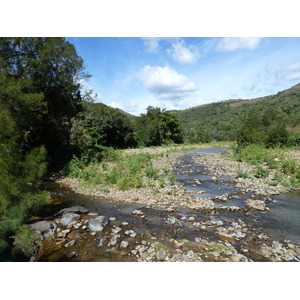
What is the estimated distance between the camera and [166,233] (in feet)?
16.6

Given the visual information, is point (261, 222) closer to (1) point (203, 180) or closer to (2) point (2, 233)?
(1) point (203, 180)

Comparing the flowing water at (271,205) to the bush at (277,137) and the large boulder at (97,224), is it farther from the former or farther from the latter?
the bush at (277,137)

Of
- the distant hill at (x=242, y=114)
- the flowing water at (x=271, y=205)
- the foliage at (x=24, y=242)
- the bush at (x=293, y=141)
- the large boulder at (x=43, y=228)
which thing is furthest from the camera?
the distant hill at (x=242, y=114)

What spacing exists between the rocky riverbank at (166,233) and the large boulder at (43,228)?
40mm

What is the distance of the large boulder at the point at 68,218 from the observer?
221 inches

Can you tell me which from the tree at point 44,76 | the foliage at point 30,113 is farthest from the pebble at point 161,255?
the tree at point 44,76

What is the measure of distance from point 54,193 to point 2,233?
17.2 ft

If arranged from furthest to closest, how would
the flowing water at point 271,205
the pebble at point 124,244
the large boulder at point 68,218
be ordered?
the large boulder at point 68,218 < the flowing water at point 271,205 < the pebble at point 124,244

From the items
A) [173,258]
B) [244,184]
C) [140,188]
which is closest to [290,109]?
[244,184]

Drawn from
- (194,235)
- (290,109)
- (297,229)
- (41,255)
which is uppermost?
(290,109)

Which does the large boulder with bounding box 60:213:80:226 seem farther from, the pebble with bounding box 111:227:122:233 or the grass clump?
the grass clump

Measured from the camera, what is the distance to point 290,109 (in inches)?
1981

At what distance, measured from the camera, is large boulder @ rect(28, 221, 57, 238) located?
4.89 meters

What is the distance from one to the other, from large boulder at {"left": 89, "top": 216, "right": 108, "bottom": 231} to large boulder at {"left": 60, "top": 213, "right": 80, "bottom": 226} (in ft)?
2.03
